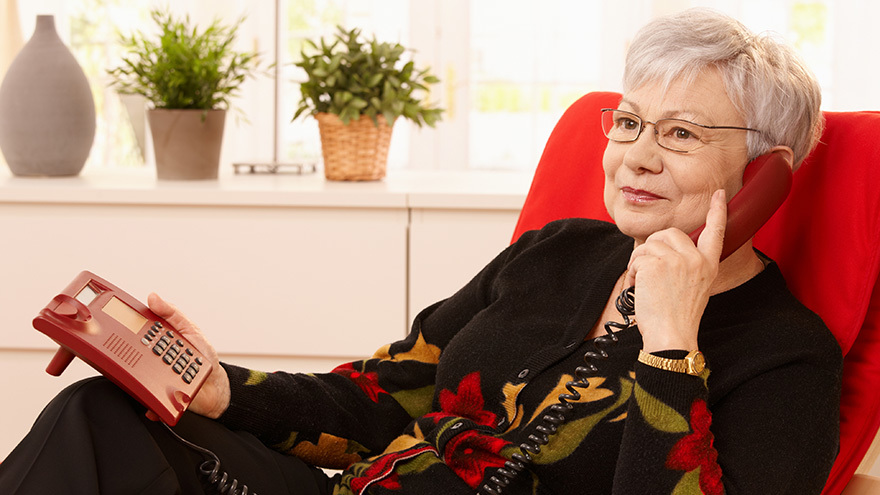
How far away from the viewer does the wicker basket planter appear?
2.26m

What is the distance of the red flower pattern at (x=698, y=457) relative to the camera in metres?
0.94

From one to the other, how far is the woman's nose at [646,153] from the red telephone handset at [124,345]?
0.62 m

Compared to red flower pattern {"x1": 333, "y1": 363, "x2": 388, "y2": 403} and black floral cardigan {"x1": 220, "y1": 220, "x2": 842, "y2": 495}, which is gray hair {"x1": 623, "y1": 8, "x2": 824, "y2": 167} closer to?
black floral cardigan {"x1": 220, "y1": 220, "x2": 842, "y2": 495}

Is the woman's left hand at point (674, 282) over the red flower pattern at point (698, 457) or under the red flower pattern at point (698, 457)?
over

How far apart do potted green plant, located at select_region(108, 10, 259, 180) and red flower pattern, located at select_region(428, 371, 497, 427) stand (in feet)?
4.01

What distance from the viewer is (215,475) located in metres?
1.11

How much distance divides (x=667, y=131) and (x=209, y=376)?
0.69 metres

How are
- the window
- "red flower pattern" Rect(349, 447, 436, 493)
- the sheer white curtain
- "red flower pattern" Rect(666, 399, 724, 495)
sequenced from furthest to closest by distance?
the window
the sheer white curtain
"red flower pattern" Rect(349, 447, 436, 493)
"red flower pattern" Rect(666, 399, 724, 495)

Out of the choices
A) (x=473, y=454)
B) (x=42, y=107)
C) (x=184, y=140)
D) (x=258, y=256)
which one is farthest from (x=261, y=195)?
(x=473, y=454)

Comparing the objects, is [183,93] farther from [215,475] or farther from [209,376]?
[215,475]

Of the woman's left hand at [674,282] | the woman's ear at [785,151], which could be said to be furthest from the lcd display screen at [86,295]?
the woman's ear at [785,151]

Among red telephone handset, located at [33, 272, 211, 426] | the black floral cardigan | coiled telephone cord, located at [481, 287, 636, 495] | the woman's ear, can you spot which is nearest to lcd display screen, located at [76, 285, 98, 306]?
red telephone handset, located at [33, 272, 211, 426]

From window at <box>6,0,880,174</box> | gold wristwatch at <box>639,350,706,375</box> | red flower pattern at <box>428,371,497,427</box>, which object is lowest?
red flower pattern at <box>428,371,497,427</box>

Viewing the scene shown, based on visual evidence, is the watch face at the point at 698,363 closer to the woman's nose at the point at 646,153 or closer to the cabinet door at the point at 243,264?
the woman's nose at the point at 646,153
